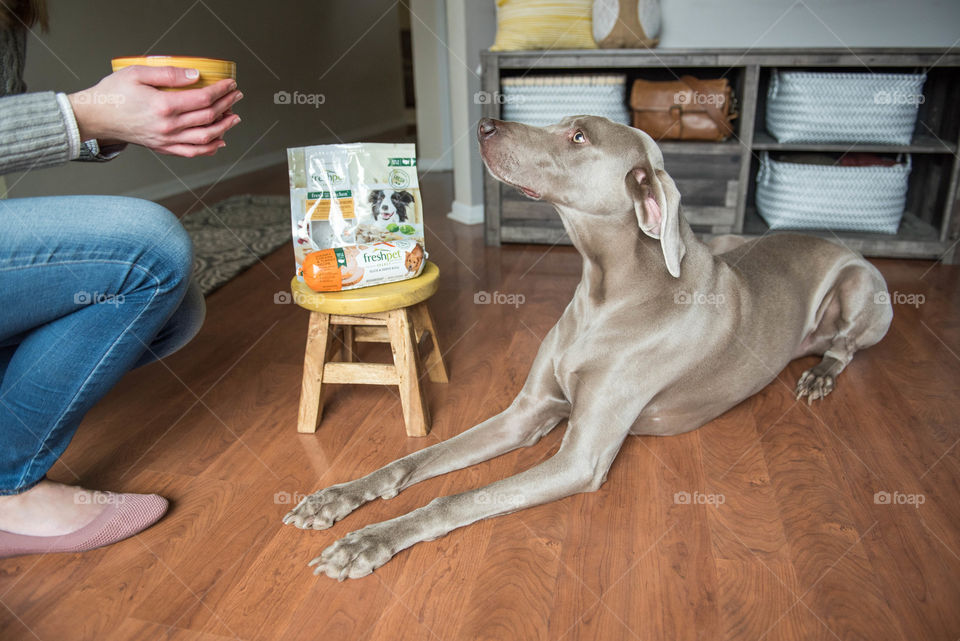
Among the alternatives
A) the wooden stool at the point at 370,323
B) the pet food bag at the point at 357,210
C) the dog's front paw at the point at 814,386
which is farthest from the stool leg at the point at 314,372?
the dog's front paw at the point at 814,386

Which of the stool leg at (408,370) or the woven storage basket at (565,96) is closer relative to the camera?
the stool leg at (408,370)

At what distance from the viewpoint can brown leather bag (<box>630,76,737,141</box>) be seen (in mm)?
2920

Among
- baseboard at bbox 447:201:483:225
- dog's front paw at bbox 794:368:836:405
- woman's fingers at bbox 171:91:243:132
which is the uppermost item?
woman's fingers at bbox 171:91:243:132

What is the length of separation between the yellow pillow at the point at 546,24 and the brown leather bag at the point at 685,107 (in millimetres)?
348

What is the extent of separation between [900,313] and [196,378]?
2.34 meters

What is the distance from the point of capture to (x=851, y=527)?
142 cm

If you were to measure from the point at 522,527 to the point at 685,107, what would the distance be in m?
2.14

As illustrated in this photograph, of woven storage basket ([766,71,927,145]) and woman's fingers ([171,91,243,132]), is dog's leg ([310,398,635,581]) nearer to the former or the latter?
woman's fingers ([171,91,243,132])

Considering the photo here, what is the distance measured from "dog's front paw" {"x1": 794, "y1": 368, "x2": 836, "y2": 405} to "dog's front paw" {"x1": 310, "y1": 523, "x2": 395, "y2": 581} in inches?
48.3

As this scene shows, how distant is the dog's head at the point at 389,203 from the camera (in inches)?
67.0

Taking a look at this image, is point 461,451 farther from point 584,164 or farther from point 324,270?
point 584,164

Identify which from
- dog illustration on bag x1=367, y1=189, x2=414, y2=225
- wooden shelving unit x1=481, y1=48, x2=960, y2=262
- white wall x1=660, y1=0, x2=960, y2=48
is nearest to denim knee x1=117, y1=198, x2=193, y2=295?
dog illustration on bag x1=367, y1=189, x2=414, y2=225

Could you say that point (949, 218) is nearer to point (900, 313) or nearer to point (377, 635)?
point (900, 313)

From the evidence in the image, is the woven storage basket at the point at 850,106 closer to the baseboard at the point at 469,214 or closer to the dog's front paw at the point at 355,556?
the baseboard at the point at 469,214
